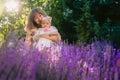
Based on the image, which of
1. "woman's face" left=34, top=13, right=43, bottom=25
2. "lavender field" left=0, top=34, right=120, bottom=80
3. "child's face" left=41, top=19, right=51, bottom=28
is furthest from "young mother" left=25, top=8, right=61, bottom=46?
"lavender field" left=0, top=34, right=120, bottom=80

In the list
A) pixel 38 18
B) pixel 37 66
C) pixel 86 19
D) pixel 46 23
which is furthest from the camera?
pixel 86 19

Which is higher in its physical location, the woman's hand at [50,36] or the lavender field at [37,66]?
the lavender field at [37,66]

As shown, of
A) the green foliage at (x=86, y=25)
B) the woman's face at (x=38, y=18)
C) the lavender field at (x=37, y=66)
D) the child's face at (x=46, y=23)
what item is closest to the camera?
the lavender field at (x=37, y=66)

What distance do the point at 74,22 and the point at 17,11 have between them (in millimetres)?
7309

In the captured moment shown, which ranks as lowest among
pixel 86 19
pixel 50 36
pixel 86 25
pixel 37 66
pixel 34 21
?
pixel 86 25

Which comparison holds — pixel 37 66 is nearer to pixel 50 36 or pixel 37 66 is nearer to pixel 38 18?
pixel 50 36

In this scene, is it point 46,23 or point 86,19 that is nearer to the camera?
point 46,23

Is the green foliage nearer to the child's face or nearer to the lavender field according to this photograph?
the child's face

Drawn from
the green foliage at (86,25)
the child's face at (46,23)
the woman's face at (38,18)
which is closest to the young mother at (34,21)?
the woman's face at (38,18)

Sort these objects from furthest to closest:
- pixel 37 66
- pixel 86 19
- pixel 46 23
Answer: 1. pixel 86 19
2. pixel 46 23
3. pixel 37 66

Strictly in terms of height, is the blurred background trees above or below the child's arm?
below

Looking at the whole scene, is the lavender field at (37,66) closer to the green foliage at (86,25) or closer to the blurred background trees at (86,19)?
the blurred background trees at (86,19)

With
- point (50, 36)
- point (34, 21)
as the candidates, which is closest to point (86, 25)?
point (34, 21)

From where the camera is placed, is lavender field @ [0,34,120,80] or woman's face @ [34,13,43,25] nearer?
lavender field @ [0,34,120,80]
